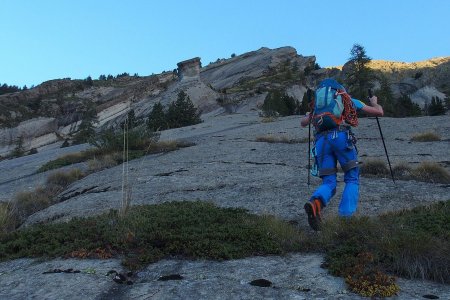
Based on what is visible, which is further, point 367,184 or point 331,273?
point 367,184

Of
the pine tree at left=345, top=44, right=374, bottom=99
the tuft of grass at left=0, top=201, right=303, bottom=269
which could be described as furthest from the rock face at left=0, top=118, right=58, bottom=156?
the tuft of grass at left=0, top=201, right=303, bottom=269

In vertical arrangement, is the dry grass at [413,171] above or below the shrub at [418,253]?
above

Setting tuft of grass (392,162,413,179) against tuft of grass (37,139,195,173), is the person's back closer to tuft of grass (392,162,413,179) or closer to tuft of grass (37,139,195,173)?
tuft of grass (392,162,413,179)

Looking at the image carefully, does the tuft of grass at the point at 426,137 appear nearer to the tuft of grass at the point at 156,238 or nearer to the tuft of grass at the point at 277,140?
the tuft of grass at the point at 277,140

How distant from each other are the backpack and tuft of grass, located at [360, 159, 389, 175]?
3.29m

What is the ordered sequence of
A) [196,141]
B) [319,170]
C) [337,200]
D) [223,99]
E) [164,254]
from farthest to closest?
[223,99] < [196,141] < [337,200] < [319,170] < [164,254]

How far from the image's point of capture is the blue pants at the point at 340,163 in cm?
657

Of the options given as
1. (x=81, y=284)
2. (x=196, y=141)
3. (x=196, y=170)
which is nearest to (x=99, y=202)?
(x=196, y=170)

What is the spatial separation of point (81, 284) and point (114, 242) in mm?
1041

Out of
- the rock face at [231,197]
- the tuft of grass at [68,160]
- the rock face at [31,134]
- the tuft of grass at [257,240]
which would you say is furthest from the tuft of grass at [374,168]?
the rock face at [31,134]

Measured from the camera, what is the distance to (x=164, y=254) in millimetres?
5664

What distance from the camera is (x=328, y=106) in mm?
6957

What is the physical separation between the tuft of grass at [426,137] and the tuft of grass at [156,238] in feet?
26.1

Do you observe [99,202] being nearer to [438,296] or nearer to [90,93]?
[438,296]
